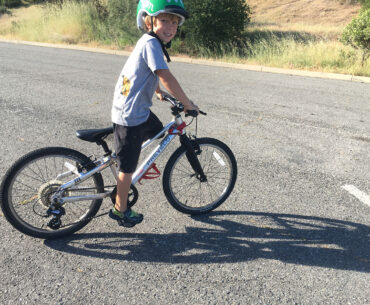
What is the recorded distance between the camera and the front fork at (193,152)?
3195 millimetres

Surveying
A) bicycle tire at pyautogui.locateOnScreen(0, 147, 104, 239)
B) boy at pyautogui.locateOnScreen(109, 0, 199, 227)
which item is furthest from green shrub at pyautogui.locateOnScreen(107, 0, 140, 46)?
boy at pyautogui.locateOnScreen(109, 0, 199, 227)

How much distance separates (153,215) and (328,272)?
1647mm

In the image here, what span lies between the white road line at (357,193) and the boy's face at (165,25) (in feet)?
8.94

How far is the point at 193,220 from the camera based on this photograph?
3.46 m

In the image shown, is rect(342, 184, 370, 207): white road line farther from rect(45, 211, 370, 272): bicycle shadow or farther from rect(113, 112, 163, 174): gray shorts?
rect(113, 112, 163, 174): gray shorts

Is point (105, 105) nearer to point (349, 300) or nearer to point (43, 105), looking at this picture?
point (43, 105)

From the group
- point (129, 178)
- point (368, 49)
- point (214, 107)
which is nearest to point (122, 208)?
point (129, 178)

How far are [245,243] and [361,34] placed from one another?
1012 centimetres

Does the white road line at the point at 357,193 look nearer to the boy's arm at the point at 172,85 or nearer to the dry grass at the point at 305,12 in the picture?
the boy's arm at the point at 172,85

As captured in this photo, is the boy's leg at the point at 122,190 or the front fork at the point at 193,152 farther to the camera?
the front fork at the point at 193,152

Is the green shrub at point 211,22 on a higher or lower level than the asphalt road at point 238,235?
higher

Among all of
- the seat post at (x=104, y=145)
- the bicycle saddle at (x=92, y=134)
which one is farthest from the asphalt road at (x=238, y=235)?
the bicycle saddle at (x=92, y=134)

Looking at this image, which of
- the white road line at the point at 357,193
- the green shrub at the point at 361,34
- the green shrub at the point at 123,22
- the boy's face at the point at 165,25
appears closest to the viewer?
the boy's face at the point at 165,25

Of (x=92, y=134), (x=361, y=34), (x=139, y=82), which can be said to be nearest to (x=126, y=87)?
(x=139, y=82)
